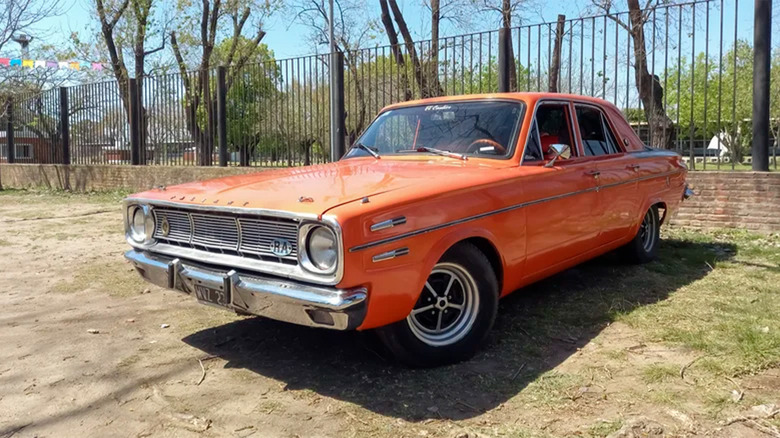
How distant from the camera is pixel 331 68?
35.8ft

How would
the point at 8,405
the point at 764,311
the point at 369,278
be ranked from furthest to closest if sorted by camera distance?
the point at 764,311 → the point at 8,405 → the point at 369,278

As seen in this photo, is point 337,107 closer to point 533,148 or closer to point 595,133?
point 595,133

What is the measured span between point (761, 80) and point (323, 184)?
21.4 ft

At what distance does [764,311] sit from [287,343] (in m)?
3.30

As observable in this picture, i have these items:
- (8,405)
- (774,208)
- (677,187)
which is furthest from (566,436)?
(774,208)

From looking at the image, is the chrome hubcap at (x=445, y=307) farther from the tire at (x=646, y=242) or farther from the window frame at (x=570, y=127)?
the tire at (x=646, y=242)

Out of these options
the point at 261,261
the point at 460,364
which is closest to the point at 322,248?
the point at 261,261

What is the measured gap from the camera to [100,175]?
1585cm

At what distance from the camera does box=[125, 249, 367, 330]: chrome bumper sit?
2.87 m

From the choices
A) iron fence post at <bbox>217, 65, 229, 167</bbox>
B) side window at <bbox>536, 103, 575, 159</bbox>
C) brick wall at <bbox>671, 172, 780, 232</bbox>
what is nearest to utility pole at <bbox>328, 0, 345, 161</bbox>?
iron fence post at <bbox>217, 65, 229, 167</bbox>

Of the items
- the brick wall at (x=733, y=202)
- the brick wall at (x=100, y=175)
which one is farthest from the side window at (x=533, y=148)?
the brick wall at (x=100, y=175)

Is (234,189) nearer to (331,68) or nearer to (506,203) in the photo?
(506,203)

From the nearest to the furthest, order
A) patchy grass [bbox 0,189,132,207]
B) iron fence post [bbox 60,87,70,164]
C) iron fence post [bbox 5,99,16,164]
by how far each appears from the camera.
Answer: patchy grass [bbox 0,189,132,207], iron fence post [bbox 60,87,70,164], iron fence post [bbox 5,99,16,164]

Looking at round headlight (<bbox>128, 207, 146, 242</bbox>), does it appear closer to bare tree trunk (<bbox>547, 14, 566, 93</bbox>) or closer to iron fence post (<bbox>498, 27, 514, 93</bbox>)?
iron fence post (<bbox>498, 27, 514, 93</bbox>)
